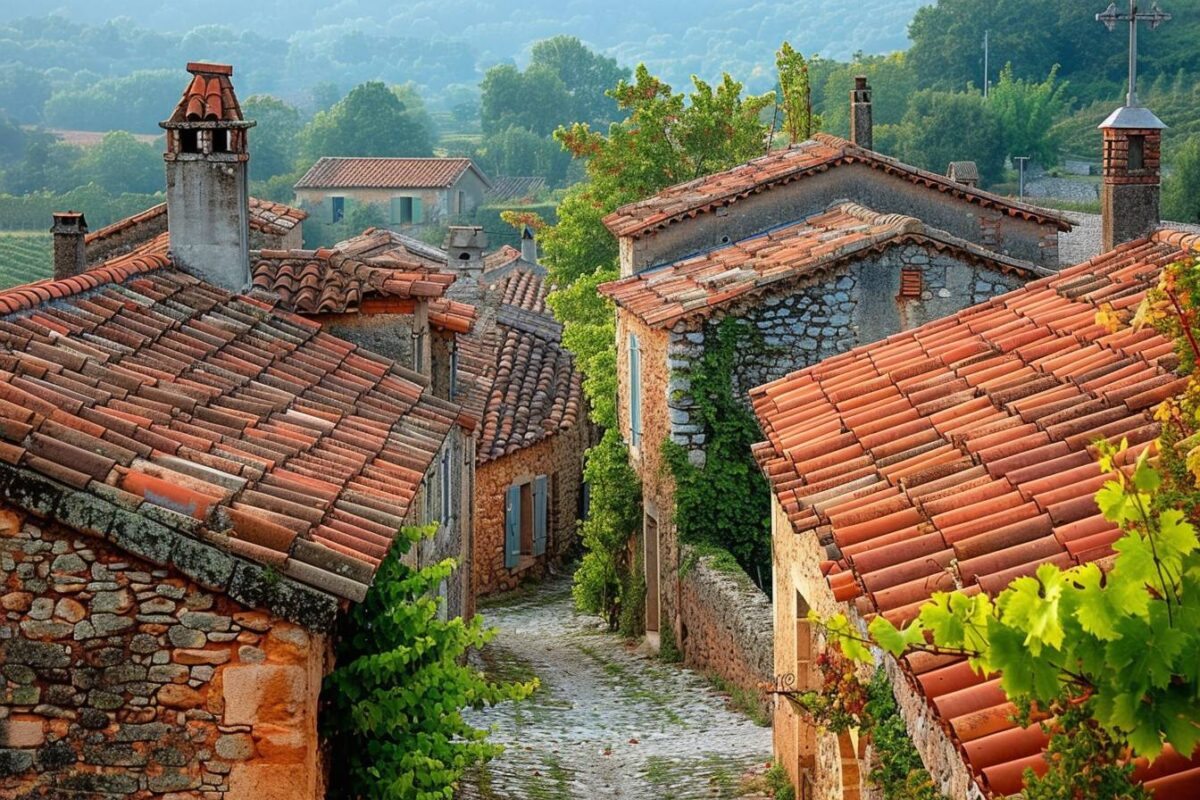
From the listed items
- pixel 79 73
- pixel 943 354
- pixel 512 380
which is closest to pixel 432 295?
pixel 943 354

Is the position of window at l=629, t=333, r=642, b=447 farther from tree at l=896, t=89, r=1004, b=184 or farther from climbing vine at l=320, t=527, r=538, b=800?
tree at l=896, t=89, r=1004, b=184

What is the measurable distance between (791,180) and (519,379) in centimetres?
900

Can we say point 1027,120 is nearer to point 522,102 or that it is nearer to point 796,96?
point 796,96

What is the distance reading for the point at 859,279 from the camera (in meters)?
19.0

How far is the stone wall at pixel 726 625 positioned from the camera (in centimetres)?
1544

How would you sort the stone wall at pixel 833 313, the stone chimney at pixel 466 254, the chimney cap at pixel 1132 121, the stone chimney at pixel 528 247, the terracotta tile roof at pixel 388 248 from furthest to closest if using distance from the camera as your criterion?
the stone chimney at pixel 528 247
the terracotta tile roof at pixel 388 248
the stone chimney at pixel 466 254
the stone wall at pixel 833 313
the chimney cap at pixel 1132 121

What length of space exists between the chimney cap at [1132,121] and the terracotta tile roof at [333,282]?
20.0ft

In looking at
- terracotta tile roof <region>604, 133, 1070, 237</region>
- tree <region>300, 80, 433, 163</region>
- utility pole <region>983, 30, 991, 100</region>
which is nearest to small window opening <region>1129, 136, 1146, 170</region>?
terracotta tile roof <region>604, 133, 1070, 237</region>

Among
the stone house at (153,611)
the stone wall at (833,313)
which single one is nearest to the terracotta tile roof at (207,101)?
the stone wall at (833,313)

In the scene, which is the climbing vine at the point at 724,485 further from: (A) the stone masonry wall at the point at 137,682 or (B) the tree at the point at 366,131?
(B) the tree at the point at 366,131

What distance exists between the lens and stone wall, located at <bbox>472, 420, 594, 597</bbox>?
26.1 meters

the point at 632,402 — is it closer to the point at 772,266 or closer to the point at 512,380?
the point at 772,266

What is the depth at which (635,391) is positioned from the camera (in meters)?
21.9

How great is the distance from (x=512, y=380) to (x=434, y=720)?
794 inches
